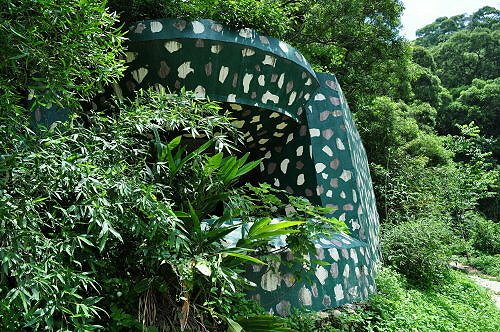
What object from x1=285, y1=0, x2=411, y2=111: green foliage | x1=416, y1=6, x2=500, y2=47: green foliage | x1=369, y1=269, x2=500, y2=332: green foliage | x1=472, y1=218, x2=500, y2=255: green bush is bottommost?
x1=472, y1=218, x2=500, y2=255: green bush

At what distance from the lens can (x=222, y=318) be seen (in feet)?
10.6

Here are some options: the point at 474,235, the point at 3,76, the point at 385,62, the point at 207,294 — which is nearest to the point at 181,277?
the point at 207,294

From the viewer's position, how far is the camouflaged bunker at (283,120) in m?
4.55

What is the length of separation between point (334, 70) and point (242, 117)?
6446mm

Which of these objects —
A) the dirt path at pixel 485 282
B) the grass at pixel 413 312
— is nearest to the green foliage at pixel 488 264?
the dirt path at pixel 485 282

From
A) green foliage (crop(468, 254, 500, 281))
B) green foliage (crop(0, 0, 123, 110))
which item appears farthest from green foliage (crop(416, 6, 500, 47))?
green foliage (crop(0, 0, 123, 110))

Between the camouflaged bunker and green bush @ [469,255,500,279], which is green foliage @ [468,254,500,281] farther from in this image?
the camouflaged bunker

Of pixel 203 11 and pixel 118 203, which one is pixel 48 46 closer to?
pixel 118 203

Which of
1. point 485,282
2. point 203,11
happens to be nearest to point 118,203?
point 203,11

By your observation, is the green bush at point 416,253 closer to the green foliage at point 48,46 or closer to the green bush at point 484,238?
the green foliage at point 48,46

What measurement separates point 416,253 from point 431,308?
1418mm

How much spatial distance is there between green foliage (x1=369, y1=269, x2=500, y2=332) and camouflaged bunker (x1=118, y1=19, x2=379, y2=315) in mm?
269

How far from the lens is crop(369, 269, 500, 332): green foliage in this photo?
4.92 m

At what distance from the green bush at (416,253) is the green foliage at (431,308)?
0.25m
